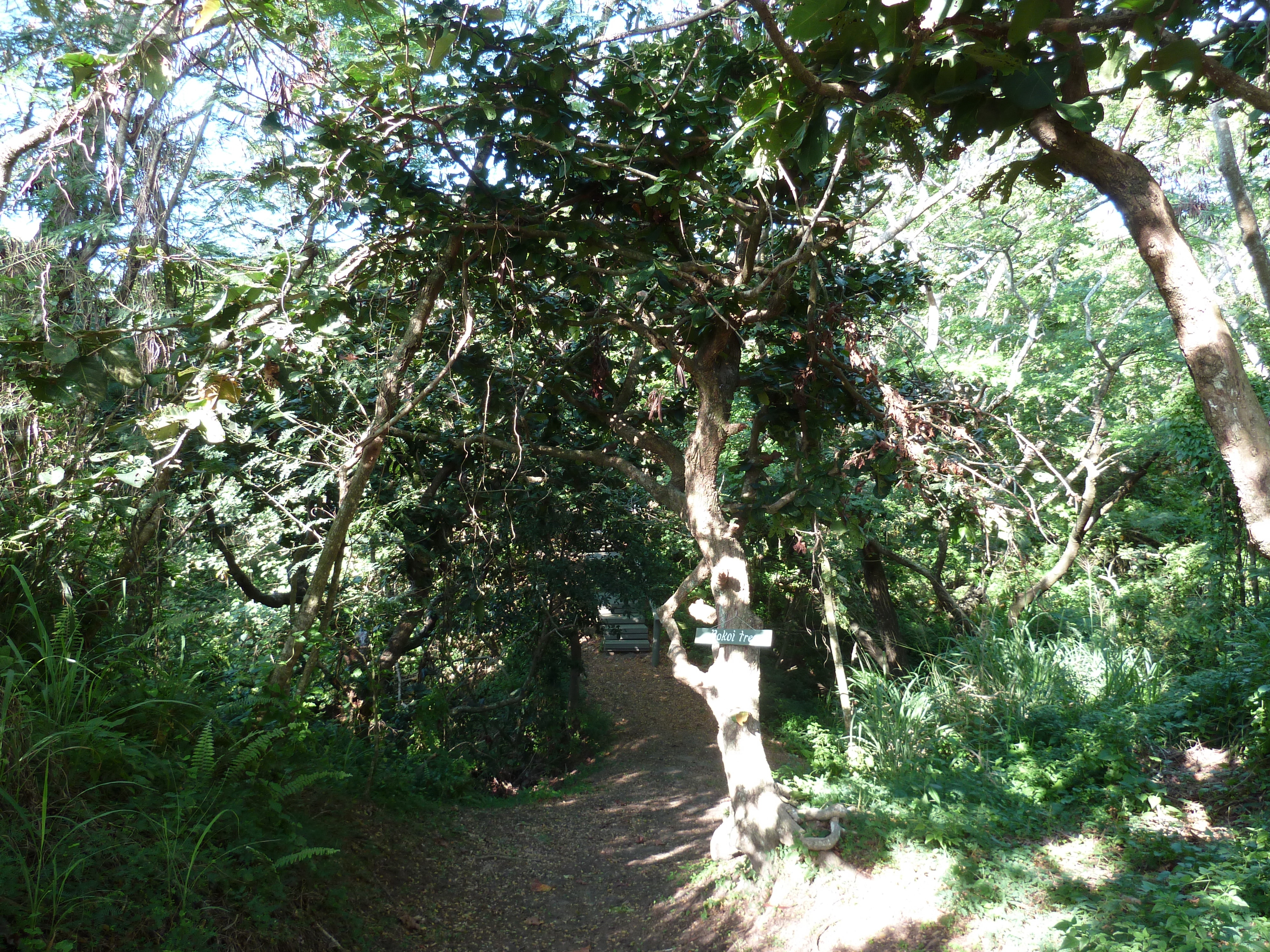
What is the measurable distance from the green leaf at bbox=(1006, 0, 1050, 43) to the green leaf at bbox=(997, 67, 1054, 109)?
0.32 feet

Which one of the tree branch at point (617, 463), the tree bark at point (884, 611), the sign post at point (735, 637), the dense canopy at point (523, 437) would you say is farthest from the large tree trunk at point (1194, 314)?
the tree bark at point (884, 611)

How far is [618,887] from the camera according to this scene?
18.4 ft

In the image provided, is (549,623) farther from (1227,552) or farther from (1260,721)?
(1227,552)

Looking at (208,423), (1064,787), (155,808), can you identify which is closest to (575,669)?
(1064,787)

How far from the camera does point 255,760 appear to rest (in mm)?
3791

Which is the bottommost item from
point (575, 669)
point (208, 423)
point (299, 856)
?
point (299, 856)

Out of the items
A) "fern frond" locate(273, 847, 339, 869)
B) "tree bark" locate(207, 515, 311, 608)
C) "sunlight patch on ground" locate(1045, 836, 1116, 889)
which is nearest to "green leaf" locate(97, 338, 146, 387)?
"fern frond" locate(273, 847, 339, 869)

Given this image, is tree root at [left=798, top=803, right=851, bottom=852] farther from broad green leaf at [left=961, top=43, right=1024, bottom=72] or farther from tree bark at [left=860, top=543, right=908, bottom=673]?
tree bark at [left=860, top=543, right=908, bottom=673]

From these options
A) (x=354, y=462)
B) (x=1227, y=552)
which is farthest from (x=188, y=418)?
(x=1227, y=552)

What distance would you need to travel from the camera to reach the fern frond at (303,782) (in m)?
3.87

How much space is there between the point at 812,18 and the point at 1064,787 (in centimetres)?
508

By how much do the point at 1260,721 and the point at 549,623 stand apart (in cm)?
622

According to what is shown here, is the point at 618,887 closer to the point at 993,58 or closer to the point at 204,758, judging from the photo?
the point at 204,758

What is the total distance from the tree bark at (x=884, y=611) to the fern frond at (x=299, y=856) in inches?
288
